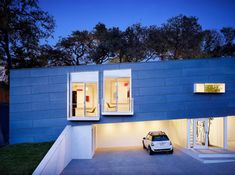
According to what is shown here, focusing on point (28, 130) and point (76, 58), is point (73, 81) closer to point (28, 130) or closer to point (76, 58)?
point (28, 130)

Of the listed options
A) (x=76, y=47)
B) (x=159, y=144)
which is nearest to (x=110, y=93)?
(x=159, y=144)

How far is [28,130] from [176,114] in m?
8.71

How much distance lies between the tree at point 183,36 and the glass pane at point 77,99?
43.2ft

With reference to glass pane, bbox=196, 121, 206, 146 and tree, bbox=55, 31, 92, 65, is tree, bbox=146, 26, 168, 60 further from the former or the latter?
glass pane, bbox=196, 121, 206, 146

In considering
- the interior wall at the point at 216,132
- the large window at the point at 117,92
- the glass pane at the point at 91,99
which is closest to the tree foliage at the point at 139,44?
the glass pane at the point at 91,99

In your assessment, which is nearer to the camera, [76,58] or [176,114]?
[176,114]

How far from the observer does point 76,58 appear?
25422mm

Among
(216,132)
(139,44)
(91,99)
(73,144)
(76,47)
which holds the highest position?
(139,44)

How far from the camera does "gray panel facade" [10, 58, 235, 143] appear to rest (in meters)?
13.2

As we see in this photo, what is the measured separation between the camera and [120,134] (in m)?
16.9

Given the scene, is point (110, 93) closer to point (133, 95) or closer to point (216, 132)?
point (133, 95)

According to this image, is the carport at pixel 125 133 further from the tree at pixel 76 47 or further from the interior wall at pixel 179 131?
the tree at pixel 76 47

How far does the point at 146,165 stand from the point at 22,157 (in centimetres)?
582

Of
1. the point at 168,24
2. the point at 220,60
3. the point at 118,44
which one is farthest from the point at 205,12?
the point at 220,60
